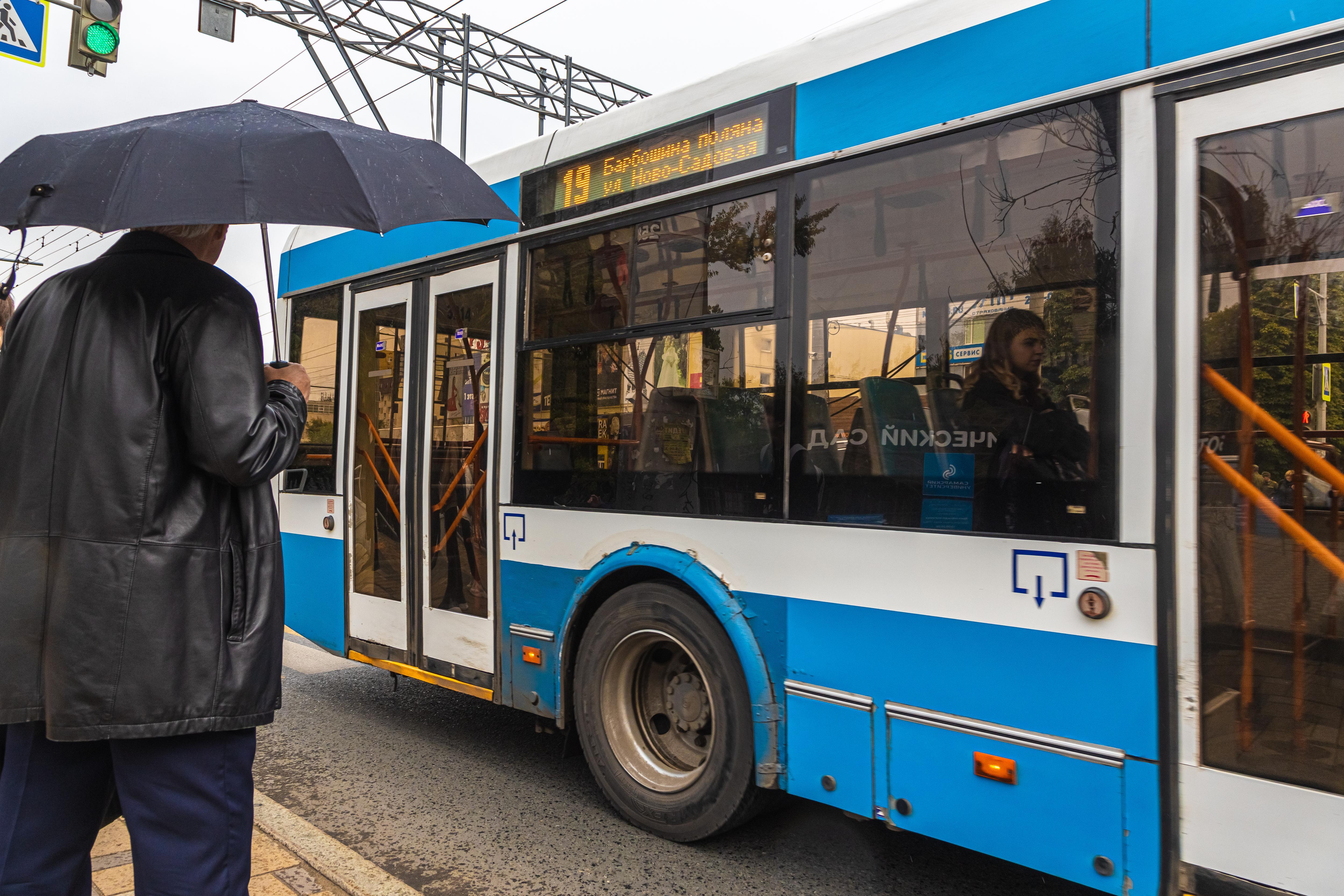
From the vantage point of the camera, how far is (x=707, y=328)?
3.67 metres

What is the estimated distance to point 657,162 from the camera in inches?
154

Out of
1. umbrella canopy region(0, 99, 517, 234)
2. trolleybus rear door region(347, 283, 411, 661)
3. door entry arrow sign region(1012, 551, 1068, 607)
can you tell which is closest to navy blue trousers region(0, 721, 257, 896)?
umbrella canopy region(0, 99, 517, 234)

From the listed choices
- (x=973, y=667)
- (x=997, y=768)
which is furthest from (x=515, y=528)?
(x=997, y=768)

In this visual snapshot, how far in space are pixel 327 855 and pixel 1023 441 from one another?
2851mm

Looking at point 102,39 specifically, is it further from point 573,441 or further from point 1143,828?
point 1143,828

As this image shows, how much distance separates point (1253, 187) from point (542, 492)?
117 inches

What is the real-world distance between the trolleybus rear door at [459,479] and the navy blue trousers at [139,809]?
2570 mm

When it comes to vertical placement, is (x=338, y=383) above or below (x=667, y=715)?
above

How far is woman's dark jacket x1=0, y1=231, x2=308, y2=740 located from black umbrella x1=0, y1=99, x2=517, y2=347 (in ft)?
0.46

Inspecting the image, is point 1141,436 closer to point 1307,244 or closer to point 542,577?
point 1307,244

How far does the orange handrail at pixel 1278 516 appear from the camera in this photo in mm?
2307

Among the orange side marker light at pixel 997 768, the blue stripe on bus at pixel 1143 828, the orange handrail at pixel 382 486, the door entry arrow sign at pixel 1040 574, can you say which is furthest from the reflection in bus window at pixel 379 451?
the blue stripe on bus at pixel 1143 828

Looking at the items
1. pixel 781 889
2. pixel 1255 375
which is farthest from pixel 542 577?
pixel 1255 375

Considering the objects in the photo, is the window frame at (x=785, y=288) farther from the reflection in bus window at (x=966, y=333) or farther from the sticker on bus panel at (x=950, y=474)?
the sticker on bus panel at (x=950, y=474)
